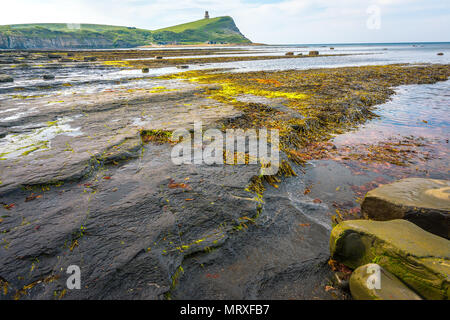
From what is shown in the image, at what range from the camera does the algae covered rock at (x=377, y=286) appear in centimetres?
230

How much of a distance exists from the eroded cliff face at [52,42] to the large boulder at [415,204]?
16154cm

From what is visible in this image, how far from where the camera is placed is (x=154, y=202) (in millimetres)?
4027

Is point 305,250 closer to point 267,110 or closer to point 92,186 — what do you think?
point 92,186

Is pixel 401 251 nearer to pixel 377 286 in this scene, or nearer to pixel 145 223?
pixel 377 286

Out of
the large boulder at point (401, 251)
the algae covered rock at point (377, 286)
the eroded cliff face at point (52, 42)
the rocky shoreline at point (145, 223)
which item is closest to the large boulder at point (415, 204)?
the large boulder at point (401, 251)

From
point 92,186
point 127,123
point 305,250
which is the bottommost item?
point 305,250

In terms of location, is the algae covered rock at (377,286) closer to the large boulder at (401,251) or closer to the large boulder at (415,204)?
the large boulder at (401,251)

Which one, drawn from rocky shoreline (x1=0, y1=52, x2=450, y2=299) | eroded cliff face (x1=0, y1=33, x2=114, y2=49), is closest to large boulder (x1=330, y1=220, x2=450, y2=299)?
rocky shoreline (x1=0, y1=52, x2=450, y2=299)

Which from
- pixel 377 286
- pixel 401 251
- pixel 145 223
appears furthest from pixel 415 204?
pixel 145 223

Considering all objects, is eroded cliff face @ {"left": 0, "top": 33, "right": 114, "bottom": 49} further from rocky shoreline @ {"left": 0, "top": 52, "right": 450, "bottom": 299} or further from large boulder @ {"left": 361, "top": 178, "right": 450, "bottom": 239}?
large boulder @ {"left": 361, "top": 178, "right": 450, "bottom": 239}

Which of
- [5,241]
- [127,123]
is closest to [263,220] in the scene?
[5,241]

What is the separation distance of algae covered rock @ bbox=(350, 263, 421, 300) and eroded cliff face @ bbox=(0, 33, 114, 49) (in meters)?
Answer: 162

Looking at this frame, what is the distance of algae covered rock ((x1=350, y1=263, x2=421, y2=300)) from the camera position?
2301 millimetres

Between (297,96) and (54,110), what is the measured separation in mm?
12190
